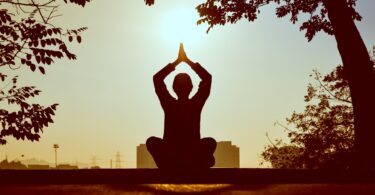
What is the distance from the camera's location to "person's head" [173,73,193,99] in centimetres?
725

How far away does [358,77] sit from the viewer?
37.8 ft

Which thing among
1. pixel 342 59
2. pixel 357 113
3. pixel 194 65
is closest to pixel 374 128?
pixel 357 113

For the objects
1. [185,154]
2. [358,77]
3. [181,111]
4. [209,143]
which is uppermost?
[358,77]

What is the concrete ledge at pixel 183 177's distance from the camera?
3.88m

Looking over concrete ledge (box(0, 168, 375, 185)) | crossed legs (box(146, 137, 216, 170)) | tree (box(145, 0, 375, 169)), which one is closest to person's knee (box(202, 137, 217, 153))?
crossed legs (box(146, 137, 216, 170))

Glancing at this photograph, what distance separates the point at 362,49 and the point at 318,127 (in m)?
15.3

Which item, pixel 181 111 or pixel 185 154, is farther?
pixel 181 111

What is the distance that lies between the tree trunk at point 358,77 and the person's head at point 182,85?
5.66 meters

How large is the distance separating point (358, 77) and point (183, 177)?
882cm

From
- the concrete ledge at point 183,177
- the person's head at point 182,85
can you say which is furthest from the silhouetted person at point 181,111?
the concrete ledge at point 183,177

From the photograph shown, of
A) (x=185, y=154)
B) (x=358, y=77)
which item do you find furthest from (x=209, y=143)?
(x=358, y=77)

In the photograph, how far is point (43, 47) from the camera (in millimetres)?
7797

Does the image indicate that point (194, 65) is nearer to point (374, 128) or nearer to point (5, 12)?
point (5, 12)

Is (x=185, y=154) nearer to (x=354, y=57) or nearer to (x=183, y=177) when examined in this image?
(x=183, y=177)
